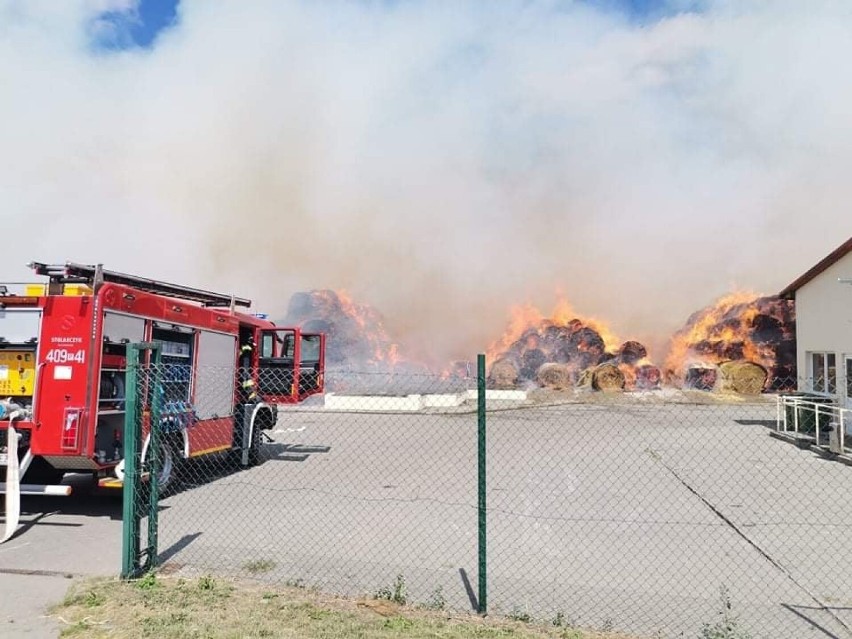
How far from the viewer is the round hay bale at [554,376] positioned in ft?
92.6

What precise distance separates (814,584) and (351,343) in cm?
2880

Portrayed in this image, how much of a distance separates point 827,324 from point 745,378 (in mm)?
10338

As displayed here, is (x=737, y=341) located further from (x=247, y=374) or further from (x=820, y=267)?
(x=247, y=374)

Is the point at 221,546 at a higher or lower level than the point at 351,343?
lower

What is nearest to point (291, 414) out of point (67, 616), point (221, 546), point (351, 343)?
point (351, 343)

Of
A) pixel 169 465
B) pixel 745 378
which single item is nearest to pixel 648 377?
pixel 745 378

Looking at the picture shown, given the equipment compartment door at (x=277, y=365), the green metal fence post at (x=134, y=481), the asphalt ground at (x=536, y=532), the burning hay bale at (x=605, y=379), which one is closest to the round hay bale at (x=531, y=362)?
the burning hay bale at (x=605, y=379)

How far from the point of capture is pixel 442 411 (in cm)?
2244

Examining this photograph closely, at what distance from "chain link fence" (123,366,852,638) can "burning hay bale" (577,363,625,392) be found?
11.5m

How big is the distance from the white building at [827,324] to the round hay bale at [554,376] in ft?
34.8

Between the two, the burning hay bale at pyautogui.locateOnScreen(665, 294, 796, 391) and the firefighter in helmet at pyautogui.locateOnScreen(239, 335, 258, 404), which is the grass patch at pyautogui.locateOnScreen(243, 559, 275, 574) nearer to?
the firefighter in helmet at pyautogui.locateOnScreen(239, 335, 258, 404)

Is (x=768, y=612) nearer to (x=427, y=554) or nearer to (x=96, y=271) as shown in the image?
(x=427, y=554)

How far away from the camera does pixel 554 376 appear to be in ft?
93.0

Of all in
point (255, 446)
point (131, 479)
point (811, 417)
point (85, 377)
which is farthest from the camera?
point (811, 417)
